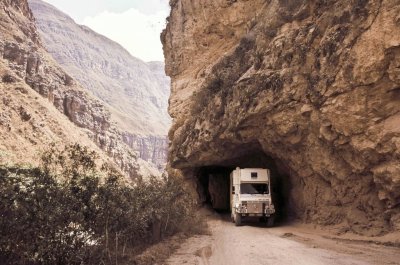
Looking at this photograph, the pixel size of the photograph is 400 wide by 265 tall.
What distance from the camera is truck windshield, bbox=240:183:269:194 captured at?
2214 centimetres

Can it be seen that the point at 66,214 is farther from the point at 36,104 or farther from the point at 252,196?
the point at 36,104

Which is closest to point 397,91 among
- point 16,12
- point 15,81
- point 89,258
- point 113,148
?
point 89,258

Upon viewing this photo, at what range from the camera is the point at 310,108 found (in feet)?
60.6

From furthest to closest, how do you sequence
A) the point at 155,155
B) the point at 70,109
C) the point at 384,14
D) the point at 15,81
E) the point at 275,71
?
the point at 155,155, the point at 70,109, the point at 15,81, the point at 275,71, the point at 384,14

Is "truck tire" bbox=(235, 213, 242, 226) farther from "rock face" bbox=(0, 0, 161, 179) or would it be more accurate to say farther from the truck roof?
"rock face" bbox=(0, 0, 161, 179)

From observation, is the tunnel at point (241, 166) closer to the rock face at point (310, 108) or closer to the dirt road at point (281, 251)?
the rock face at point (310, 108)

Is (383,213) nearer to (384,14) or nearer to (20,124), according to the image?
(384,14)

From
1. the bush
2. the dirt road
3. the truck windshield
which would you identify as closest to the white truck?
the truck windshield

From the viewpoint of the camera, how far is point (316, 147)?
19203 mm

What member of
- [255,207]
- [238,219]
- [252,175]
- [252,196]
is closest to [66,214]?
[255,207]

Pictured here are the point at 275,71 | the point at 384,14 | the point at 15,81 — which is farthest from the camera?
the point at 15,81

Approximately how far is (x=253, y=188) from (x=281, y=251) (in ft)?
32.7

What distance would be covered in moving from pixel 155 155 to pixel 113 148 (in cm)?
8146

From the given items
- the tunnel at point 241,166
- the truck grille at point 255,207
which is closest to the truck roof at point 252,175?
the truck grille at point 255,207
